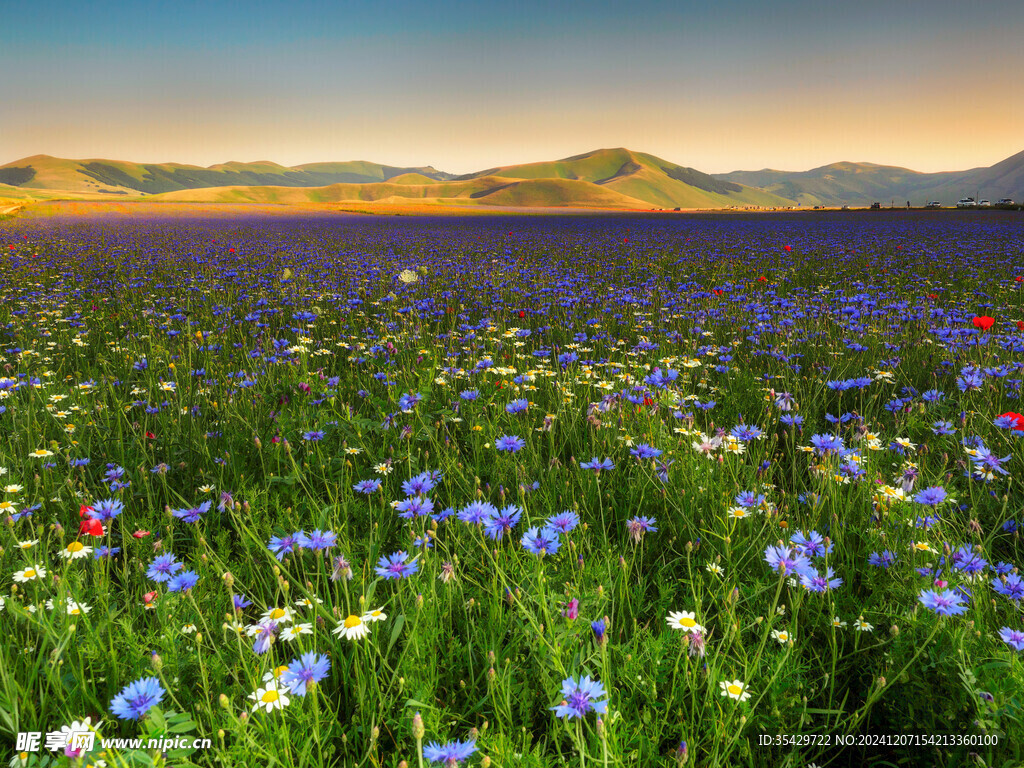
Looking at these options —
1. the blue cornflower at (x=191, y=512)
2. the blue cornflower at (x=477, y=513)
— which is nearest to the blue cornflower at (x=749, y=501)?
the blue cornflower at (x=477, y=513)

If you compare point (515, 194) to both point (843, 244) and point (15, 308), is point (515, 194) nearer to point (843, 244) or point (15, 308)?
point (843, 244)

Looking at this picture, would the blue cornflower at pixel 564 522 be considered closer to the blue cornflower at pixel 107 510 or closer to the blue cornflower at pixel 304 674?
the blue cornflower at pixel 304 674

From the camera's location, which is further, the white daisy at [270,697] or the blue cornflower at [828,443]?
the blue cornflower at [828,443]

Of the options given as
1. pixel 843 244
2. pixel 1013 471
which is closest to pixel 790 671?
pixel 1013 471

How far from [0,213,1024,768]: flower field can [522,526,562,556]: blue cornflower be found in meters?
0.02

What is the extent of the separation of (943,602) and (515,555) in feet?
3.45

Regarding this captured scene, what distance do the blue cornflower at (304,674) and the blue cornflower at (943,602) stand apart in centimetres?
136

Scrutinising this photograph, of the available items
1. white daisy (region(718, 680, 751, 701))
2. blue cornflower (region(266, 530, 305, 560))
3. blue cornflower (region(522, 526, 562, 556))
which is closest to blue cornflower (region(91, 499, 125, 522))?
blue cornflower (region(266, 530, 305, 560))

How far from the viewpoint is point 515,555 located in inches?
62.0

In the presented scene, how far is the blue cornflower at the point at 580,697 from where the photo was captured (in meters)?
0.97

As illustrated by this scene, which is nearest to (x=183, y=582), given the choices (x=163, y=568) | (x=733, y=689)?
(x=163, y=568)

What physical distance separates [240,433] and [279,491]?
61 centimetres

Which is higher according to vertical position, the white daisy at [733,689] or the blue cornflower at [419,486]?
the blue cornflower at [419,486]

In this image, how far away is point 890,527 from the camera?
5.87ft
